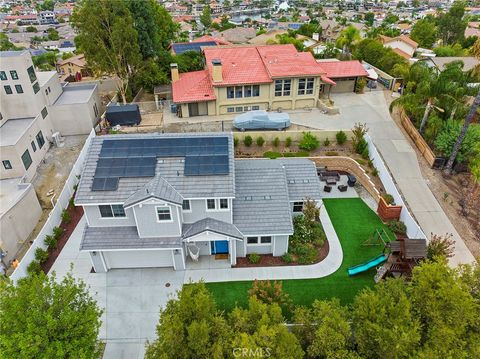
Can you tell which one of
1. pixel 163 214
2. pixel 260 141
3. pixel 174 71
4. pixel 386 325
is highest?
pixel 174 71

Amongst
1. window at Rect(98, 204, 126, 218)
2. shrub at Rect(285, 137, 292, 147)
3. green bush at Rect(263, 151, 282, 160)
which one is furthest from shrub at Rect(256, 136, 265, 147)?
window at Rect(98, 204, 126, 218)

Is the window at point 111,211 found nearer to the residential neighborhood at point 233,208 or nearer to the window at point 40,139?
the residential neighborhood at point 233,208

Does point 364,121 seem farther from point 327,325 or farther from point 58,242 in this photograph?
point 58,242

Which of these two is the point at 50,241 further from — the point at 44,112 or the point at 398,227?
the point at 398,227

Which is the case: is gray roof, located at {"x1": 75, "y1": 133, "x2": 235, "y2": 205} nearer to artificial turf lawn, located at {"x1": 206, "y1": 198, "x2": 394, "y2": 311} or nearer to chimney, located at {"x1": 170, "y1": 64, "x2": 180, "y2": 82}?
artificial turf lawn, located at {"x1": 206, "y1": 198, "x2": 394, "y2": 311}

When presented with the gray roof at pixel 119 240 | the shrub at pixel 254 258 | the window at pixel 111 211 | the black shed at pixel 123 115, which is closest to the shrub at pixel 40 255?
the gray roof at pixel 119 240

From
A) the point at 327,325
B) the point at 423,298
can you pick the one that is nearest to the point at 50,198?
the point at 327,325

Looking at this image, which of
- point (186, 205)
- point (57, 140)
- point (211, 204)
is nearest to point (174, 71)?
point (57, 140)
